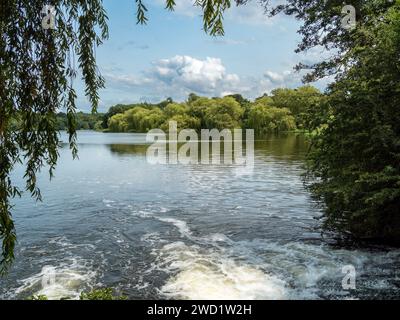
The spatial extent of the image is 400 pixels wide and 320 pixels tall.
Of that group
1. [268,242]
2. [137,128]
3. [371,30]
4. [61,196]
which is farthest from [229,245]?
[137,128]

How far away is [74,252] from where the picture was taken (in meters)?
10.3

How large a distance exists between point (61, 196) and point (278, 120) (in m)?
90.0

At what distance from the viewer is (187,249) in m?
10.4

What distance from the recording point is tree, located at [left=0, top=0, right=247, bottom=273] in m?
3.98

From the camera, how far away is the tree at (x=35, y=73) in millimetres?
3980

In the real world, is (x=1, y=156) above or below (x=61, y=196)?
above

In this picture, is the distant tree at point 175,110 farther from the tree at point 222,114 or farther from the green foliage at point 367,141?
the green foliage at point 367,141

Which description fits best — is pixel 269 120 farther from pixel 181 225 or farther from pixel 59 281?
pixel 59 281

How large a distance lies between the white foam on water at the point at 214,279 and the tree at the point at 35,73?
161 inches

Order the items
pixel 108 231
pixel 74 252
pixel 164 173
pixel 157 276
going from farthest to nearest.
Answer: pixel 164 173, pixel 108 231, pixel 74 252, pixel 157 276

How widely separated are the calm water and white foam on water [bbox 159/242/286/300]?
2cm

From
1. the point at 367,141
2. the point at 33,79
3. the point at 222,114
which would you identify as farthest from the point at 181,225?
the point at 222,114

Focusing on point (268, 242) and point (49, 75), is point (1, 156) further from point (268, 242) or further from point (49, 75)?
point (268, 242)

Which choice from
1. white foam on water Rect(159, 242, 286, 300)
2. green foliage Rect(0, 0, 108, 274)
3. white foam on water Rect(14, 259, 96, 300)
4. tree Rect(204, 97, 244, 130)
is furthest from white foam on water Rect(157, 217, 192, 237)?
tree Rect(204, 97, 244, 130)
